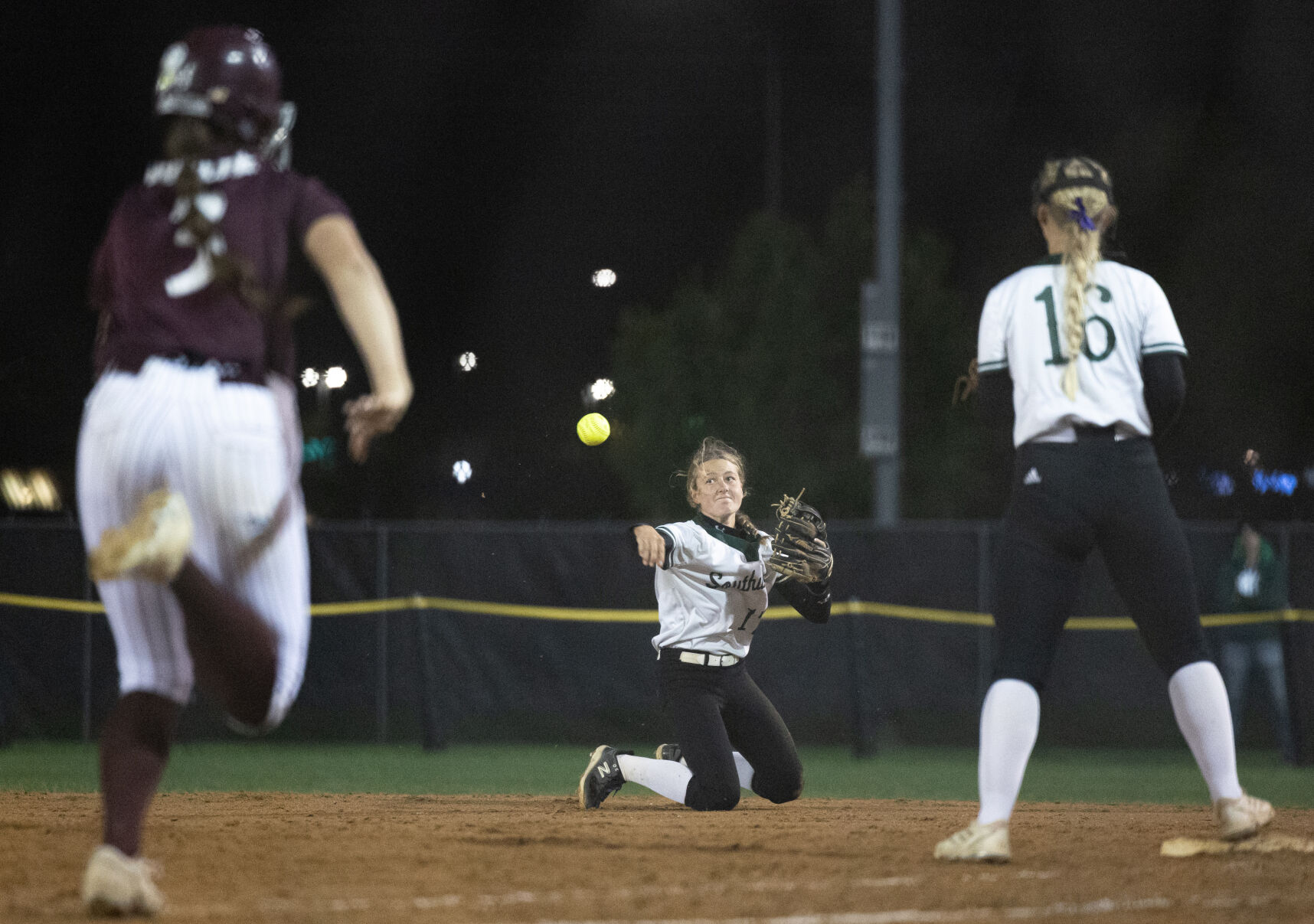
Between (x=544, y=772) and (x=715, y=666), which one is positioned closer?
(x=715, y=666)

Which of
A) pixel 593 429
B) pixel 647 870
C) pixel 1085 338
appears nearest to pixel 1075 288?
pixel 1085 338

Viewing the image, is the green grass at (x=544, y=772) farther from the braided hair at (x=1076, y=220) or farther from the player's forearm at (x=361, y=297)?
the player's forearm at (x=361, y=297)

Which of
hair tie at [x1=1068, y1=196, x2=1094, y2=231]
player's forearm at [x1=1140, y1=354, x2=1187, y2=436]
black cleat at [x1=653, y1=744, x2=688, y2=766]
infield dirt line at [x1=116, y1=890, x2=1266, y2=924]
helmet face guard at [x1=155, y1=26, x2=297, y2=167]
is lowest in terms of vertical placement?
black cleat at [x1=653, y1=744, x2=688, y2=766]

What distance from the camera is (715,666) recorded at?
7.33m

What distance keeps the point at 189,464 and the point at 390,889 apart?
1478 millimetres

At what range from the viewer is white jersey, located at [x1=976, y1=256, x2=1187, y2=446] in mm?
5125

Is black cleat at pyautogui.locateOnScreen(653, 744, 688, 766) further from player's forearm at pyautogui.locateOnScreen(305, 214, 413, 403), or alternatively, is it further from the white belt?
player's forearm at pyautogui.locateOnScreen(305, 214, 413, 403)

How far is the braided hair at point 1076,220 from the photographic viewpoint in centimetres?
513

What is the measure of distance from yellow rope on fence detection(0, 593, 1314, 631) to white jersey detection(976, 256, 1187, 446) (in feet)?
24.3

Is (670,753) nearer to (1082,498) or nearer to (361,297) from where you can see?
(1082,498)

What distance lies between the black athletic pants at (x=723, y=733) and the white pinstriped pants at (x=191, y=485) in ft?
11.1

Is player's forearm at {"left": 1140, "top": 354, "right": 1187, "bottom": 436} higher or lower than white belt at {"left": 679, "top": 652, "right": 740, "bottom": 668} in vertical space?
higher

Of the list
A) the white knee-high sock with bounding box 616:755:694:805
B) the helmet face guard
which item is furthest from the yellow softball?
the helmet face guard

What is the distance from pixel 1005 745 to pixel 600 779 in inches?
112
